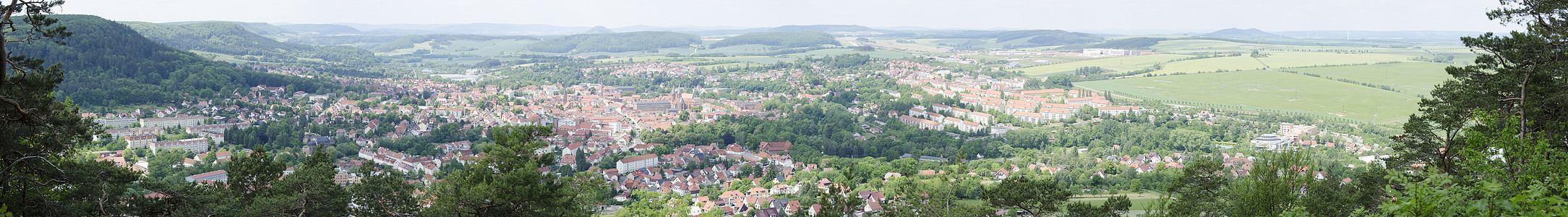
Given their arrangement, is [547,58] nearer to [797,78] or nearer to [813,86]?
[797,78]

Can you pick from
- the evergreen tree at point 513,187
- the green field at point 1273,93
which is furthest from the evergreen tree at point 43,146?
the green field at point 1273,93

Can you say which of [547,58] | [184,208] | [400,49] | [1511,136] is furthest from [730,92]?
[400,49]

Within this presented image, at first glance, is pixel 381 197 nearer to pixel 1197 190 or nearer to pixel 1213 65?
pixel 1197 190

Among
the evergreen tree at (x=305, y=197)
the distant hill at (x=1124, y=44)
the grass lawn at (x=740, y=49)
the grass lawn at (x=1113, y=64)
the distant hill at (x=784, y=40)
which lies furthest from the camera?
the distant hill at (x=784, y=40)

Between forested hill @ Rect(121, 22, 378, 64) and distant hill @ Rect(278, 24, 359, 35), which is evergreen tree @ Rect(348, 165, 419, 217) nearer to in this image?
forested hill @ Rect(121, 22, 378, 64)

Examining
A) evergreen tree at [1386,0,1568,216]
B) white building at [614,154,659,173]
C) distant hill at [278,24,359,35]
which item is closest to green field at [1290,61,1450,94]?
white building at [614,154,659,173]

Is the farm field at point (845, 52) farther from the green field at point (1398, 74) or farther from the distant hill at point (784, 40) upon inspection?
the green field at point (1398, 74)
